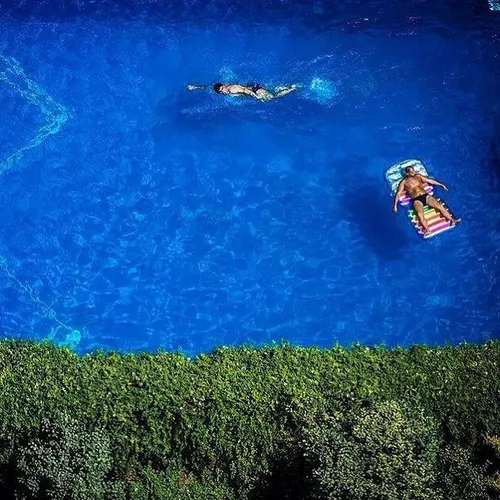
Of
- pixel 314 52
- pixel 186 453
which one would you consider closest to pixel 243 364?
pixel 186 453

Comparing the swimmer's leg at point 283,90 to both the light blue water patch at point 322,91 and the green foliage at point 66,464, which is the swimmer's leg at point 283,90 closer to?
→ the light blue water patch at point 322,91

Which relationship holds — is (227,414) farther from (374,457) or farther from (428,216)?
(428,216)

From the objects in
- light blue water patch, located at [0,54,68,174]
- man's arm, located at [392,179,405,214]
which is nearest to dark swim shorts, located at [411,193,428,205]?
man's arm, located at [392,179,405,214]

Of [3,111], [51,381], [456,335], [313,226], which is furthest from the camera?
[3,111]

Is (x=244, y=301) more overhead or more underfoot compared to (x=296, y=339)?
more overhead

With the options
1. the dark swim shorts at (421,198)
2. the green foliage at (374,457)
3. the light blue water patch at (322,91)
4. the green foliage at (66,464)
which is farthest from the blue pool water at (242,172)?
the green foliage at (374,457)

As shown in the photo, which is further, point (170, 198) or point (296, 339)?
point (170, 198)

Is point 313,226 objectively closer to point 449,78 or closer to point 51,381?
point 449,78

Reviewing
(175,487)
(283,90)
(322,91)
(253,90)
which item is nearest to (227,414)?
(175,487)
